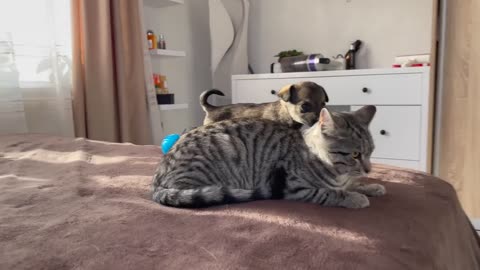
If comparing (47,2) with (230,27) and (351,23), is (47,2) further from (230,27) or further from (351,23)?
(351,23)

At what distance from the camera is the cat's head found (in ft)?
2.95

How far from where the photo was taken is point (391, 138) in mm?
2191

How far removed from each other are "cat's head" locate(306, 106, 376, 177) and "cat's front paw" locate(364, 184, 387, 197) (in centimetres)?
4

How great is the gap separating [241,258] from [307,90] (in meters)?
1.01

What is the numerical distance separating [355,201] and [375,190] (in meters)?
0.12

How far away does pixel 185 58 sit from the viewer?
9.95ft

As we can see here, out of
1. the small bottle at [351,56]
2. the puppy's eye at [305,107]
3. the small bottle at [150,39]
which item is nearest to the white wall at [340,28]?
the small bottle at [351,56]

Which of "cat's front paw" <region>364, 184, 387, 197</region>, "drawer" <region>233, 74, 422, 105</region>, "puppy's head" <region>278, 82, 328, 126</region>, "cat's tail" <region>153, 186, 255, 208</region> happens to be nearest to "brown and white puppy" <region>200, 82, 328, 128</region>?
"puppy's head" <region>278, 82, 328, 126</region>

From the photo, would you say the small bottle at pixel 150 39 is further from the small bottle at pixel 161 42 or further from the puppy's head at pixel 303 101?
the puppy's head at pixel 303 101

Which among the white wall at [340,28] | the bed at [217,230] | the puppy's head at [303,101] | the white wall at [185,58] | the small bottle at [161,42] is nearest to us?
the bed at [217,230]

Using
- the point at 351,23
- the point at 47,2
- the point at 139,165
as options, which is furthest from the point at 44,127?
the point at 351,23

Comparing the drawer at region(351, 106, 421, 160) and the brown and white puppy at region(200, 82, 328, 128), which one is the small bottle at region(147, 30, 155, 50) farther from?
the drawer at region(351, 106, 421, 160)

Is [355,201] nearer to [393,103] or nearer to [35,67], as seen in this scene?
[393,103]

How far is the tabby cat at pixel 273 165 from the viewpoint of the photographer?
85cm
